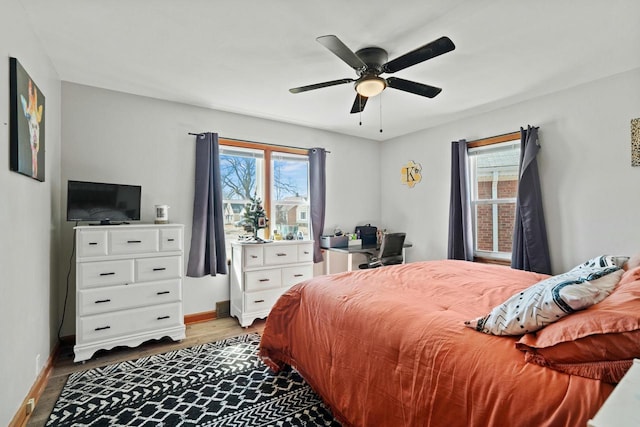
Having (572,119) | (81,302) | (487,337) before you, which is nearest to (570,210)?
(572,119)

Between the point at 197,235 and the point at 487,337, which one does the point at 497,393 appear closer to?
the point at 487,337

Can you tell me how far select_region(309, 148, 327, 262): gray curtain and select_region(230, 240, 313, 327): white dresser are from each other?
487 mm

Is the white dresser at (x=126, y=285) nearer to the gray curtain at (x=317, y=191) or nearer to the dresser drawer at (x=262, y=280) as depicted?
the dresser drawer at (x=262, y=280)

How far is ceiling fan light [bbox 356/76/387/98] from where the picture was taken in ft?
7.41

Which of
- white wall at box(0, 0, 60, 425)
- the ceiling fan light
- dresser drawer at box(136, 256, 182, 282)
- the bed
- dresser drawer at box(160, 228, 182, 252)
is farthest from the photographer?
dresser drawer at box(160, 228, 182, 252)

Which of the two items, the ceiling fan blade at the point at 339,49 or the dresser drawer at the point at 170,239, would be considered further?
the dresser drawer at the point at 170,239

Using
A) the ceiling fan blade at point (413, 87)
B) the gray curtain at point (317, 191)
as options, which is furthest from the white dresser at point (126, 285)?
the ceiling fan blade at point (413, 87)

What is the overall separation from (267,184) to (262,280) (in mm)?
1285

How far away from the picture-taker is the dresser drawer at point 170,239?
2.89 metres

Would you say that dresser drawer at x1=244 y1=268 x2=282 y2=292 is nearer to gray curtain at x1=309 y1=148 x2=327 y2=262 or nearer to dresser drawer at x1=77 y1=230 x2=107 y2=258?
gray curtain at x1=309 y1=148 x2=327 y2=262

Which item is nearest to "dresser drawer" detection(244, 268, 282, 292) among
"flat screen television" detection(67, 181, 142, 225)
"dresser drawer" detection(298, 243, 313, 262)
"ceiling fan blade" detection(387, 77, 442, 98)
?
"dresser drawer" detection(298, 243, 313, 262)

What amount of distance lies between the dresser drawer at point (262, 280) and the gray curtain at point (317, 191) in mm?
819

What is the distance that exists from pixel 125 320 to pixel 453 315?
271 cm

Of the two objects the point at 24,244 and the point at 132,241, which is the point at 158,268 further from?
the point at 24,244
